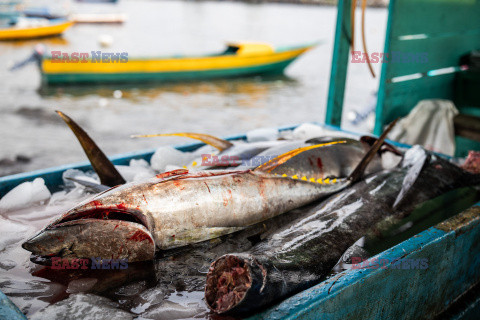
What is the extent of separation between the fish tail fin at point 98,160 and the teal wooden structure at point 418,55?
2.93 meters

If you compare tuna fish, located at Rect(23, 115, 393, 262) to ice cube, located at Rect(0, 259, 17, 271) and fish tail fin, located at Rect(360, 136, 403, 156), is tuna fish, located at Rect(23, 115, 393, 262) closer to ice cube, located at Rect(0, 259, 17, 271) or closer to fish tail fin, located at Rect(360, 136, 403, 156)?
ice cube, located at Rect(0, 259, 17, 271)

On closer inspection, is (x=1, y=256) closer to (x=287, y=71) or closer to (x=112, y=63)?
(x=112, y=63)

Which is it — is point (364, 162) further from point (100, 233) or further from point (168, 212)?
point (100, 233)

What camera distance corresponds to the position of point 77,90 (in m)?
13.1

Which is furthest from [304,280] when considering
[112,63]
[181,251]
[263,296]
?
[112,63]

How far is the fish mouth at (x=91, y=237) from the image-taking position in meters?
1.82

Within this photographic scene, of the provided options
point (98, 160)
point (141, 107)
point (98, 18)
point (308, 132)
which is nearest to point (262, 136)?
point (308, 132)

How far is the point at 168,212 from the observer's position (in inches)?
79.0

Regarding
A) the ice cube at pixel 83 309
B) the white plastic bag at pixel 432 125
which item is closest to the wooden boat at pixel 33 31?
the white plastic bag at pixel 432 125

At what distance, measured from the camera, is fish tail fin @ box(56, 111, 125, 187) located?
2455 millimetres

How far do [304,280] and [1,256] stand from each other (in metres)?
1.44

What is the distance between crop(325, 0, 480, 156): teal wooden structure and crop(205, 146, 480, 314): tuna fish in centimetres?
184

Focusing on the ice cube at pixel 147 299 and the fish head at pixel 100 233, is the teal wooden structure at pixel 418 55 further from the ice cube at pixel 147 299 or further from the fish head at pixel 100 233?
the ice cube at pixel 147 299

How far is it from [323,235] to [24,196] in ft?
5.87
